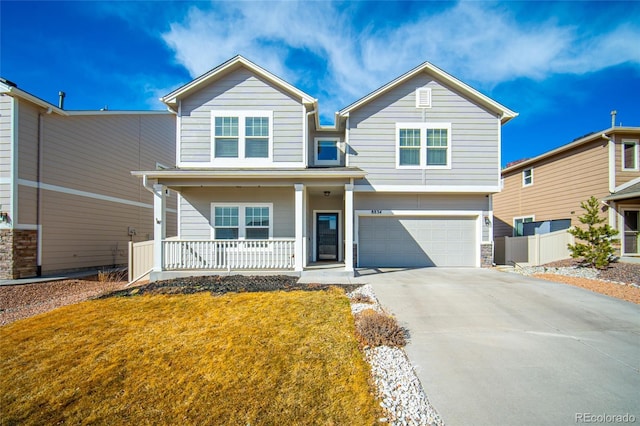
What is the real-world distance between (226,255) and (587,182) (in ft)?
51.4

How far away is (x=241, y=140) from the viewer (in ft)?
31.8

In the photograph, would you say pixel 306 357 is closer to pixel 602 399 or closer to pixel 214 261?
pixel 602 399

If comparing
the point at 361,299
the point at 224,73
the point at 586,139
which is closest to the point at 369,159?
the point at 361,299

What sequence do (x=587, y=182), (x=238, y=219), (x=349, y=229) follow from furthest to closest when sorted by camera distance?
(x=587, y=182) < (x=238, y=219) < (x=349, y=229)

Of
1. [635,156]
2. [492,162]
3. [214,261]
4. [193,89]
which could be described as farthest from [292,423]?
[635,156]

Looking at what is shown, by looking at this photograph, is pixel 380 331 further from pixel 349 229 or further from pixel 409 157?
pixel 409 157

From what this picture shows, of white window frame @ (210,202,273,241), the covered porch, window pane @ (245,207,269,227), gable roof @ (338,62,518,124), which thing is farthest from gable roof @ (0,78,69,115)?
gable roof @ (338,62,518,124)

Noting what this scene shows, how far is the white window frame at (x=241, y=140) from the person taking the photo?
9617 millimetres

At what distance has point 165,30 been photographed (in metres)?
9.65

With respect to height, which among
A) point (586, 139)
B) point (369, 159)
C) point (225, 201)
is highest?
point (586, 139)

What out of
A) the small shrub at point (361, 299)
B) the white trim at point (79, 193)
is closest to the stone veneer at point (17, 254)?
the white trim at point (79, 193)

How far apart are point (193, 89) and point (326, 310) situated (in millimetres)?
8972

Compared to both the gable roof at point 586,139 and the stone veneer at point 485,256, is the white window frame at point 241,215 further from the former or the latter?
the gable roof at point 586,139

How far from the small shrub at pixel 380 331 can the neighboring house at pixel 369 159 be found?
4743 mm
